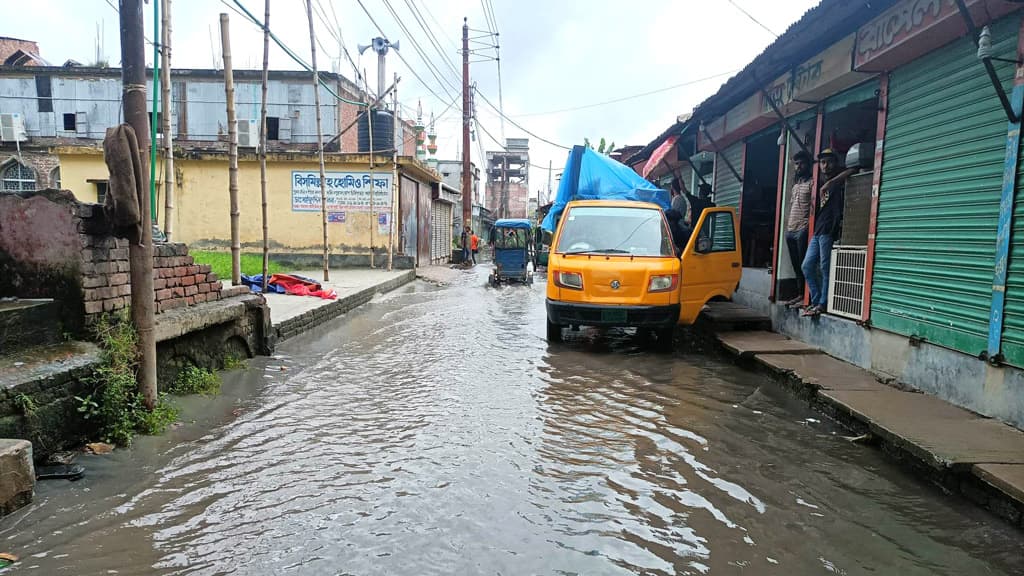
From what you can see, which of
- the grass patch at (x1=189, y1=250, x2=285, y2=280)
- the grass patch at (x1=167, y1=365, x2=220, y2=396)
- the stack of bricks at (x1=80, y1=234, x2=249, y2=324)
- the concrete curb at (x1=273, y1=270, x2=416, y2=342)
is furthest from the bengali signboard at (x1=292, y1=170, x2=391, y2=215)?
the grass patch at (x1=167, y1=365, x2=220, y2=396)

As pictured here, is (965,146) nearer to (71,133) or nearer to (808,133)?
(808,133)

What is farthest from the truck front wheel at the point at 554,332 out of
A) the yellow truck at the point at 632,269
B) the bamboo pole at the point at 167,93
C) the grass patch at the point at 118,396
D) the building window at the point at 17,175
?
the building window at the point at 17,175

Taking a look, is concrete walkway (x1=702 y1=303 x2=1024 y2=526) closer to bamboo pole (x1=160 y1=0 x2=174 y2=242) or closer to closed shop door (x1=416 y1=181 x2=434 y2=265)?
bamboo pole (x1=160 y1=0 x2=174 y2=242)

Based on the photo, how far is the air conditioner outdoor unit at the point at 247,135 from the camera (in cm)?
2077

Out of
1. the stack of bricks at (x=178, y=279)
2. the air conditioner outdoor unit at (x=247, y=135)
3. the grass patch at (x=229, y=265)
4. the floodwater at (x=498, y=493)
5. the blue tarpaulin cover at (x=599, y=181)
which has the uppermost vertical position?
the air conditioner outdoor unit at (x=247, y=135)

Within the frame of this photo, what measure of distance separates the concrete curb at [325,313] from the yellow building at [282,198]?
14.5 ft

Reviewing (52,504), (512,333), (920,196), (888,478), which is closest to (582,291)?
(512,333)

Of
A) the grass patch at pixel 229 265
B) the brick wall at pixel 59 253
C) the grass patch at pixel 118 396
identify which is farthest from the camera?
the grass patch at pixel 229 265

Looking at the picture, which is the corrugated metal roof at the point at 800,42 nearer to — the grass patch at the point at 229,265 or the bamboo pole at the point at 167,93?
the bamboo pole at the point at 167,93

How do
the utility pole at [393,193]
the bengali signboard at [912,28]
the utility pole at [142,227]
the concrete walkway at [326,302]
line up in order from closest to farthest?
the utility pole at [142,227] → the bengali signboard at [912,28] → the concrete walkway at [326,302] → the utility pole at [393,193]

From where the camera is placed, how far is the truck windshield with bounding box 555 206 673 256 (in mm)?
8078

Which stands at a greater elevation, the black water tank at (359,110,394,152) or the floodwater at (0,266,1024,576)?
the black water tank at (359,110,394,152)

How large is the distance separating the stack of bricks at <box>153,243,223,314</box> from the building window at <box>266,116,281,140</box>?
22.0 metres

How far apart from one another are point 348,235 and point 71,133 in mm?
16130
